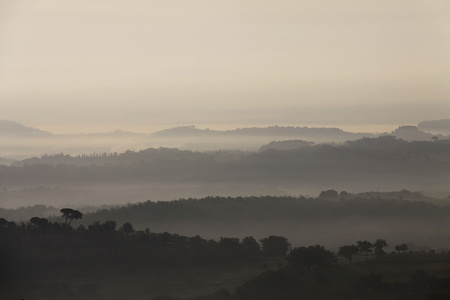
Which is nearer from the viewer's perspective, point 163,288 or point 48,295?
point 48,295

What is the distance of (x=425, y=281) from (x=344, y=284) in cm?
1991

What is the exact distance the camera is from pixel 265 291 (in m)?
197

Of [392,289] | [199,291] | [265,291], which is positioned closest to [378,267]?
[392,289]

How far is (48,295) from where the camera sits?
589 ft

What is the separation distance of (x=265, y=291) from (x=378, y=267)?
99.9 ft

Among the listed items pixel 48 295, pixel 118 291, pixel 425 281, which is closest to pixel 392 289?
pixel 425 281

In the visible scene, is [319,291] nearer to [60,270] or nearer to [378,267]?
[378,267]

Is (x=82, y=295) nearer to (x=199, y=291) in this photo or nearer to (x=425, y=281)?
(x=199, y=291)

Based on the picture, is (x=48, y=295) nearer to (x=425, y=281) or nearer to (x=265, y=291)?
(x=265, y=291)

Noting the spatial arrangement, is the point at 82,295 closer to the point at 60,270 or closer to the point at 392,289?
the point at 60,270

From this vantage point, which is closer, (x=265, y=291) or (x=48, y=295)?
(x=48, y=295)

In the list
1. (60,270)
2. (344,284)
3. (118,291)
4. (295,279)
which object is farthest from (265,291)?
(60,270)

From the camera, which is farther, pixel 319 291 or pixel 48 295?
pixel 319 291

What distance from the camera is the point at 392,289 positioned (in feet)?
614
